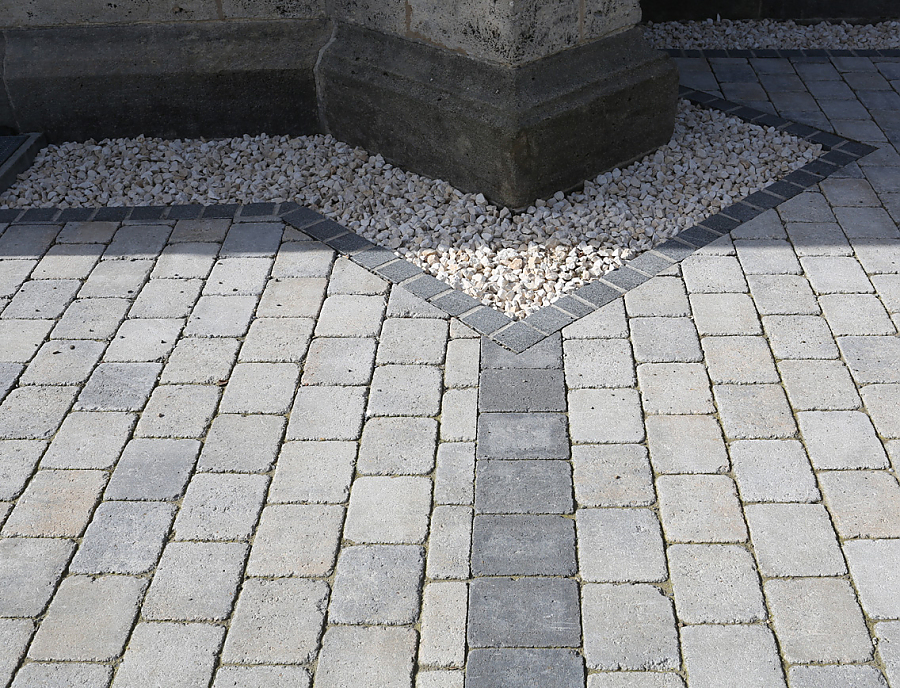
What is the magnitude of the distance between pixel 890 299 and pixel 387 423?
2558mm

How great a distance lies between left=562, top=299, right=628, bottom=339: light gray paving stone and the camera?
169 inches

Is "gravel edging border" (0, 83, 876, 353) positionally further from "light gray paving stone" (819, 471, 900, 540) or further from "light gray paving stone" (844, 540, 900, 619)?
"light gray paving stone" (844, 540, 900, 619)

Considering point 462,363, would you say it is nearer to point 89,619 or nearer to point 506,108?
point 506,108

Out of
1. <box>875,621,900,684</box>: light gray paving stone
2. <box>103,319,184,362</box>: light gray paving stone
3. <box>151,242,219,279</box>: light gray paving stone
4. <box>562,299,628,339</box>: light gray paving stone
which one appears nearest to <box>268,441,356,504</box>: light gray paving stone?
<box>103,319,184,362</box>: light gray paving stone

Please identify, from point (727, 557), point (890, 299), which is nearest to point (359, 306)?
point (727, 557)

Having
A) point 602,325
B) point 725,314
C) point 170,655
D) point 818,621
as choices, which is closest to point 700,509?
point 818,621

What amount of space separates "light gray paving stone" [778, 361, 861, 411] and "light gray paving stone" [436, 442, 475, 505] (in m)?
1.39

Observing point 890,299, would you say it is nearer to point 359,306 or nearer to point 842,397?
point 842,397

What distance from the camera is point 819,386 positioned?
3.92 meters

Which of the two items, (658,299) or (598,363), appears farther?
(658,299)

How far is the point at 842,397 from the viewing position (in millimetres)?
3850

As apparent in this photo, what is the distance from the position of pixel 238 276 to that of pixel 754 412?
8.73 feet

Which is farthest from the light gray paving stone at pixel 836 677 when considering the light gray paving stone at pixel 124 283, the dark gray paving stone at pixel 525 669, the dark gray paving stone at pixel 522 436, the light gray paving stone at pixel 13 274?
the light gray paving stone at pixel 13 274

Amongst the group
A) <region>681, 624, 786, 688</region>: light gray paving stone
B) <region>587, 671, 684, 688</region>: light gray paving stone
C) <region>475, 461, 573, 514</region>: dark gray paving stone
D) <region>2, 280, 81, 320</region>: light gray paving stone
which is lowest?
<region>2, 280, 81, 320</region>: light gray paving stone
